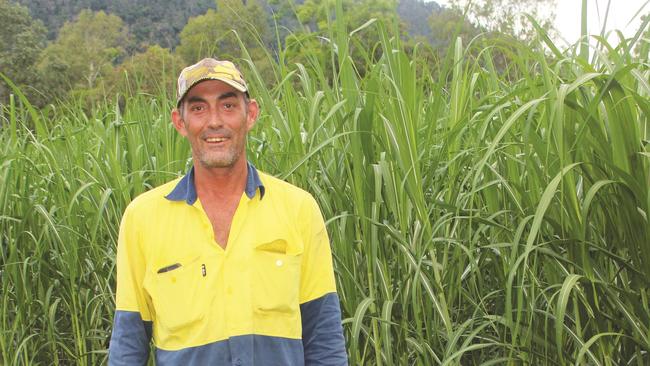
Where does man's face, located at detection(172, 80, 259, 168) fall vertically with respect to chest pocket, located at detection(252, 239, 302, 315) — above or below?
above

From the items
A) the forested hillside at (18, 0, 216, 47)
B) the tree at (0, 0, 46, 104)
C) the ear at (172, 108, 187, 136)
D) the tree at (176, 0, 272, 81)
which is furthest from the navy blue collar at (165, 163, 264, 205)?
the forested hillside at (18, 0, 216, 47)

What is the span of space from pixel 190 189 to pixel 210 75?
24cm

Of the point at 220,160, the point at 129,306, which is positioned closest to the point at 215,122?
the point at 220,160

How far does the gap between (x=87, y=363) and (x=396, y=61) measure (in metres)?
1.84

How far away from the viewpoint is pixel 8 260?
3.24 metres

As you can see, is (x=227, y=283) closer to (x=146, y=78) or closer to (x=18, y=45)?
(x=146, y=78)

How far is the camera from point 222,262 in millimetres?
1705

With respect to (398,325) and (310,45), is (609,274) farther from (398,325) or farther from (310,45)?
(310,45)

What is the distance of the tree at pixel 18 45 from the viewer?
33.8 metres

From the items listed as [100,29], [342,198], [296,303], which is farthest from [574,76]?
[100,29]

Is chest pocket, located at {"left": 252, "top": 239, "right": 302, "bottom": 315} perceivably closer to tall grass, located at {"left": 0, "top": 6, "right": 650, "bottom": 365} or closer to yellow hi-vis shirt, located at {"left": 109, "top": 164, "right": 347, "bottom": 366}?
yellow hi-vis shirt, located at {"left": 109, "top": 164, "right": 347, "bottom": 366}

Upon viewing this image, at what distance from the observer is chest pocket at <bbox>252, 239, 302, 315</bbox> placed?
171 centimetres

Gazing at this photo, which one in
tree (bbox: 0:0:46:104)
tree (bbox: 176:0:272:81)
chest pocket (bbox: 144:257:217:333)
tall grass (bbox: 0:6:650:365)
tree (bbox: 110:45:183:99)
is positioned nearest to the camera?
chest pocket (bbox: 144:257:217:333)

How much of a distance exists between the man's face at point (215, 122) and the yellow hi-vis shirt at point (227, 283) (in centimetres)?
7
